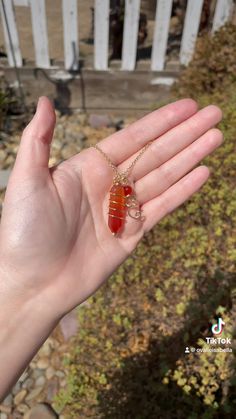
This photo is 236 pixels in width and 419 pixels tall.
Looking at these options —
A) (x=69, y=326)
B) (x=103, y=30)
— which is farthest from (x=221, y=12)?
(x=69, y=326)

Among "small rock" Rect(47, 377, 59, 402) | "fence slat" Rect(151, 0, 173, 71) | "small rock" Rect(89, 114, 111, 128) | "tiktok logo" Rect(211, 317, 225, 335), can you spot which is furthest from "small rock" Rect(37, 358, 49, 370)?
"fence slat" Rect(151, 0, 173, 71)

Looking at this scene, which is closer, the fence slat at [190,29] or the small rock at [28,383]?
the small rock at [28,383]

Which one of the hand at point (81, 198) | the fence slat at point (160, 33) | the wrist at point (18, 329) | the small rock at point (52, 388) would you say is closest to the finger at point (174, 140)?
the hand at point (81, 198)

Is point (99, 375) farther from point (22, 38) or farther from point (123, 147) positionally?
point (22, 38)

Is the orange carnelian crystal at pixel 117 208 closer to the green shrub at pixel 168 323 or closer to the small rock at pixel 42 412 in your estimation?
the green shrub at pixel 168 323

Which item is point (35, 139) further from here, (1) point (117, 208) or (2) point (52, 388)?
(2) point (52, 388)

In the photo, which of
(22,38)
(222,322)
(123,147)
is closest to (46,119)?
(123,147)
